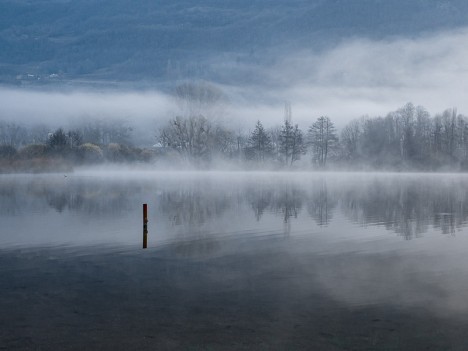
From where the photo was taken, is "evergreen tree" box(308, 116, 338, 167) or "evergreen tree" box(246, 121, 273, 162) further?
"evergreen tree" box(308, 116, 338, 167)

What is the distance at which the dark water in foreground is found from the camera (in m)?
9.03

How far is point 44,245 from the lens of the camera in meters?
17.7

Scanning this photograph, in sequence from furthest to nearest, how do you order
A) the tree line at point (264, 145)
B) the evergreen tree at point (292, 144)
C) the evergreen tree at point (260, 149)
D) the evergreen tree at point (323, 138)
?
the evergreen tree at point (323, 138) → the evergreen tree at point (260, 149) → the evergreen tree at point (292, 144) → the tree line at point (264, 145)

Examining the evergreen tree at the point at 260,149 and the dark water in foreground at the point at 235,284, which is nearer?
the dark water in foreground at the point at 235,284

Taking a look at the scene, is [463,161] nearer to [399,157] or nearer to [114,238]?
[399,157]

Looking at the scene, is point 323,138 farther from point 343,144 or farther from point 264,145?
point 264,145

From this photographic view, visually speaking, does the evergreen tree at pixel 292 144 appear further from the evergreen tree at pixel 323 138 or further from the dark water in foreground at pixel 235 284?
the dark water in foreground at pixel 235 284

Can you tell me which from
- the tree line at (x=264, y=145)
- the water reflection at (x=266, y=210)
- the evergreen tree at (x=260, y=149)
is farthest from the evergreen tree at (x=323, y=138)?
the water reflection at (x=266, y=210)

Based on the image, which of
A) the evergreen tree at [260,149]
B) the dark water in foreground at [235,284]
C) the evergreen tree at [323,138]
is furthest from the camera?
the evergreen tree at [323,138]

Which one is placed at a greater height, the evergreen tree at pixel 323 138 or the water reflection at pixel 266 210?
the evergreen tree at pixel 323 138

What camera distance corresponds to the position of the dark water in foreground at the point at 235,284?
903 cm

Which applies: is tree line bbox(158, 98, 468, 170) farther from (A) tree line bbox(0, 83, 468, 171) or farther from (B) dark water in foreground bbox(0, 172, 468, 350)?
(B) dark water in foreground bbox(0, 172, 468, 350)

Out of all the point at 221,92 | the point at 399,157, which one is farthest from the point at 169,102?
the point at 399,157

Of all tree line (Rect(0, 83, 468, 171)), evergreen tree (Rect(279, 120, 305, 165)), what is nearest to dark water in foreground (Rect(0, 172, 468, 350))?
tree line (Rect(0, 83, 468, 171))
